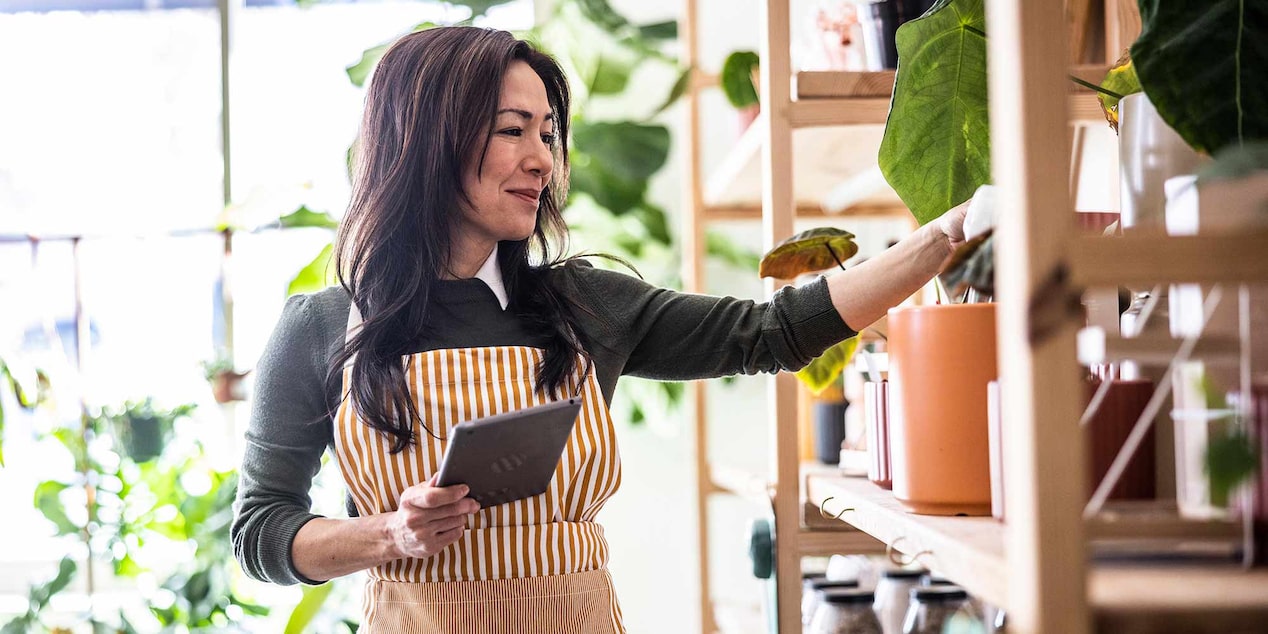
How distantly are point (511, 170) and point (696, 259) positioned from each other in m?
1.01

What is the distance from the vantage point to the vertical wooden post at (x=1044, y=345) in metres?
0.49

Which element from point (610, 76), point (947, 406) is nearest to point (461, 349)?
point (947, 406)

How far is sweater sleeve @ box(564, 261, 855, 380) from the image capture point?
1.18m

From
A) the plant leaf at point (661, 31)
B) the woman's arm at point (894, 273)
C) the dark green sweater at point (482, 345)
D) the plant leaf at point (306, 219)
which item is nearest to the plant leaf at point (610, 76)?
the plant leaf at point (661, 31)

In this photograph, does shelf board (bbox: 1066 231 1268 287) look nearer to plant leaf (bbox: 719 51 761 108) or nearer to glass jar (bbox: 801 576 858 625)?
glass jar (bbox: 801 576 858 625)

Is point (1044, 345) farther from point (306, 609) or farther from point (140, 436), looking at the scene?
point (140, 436)

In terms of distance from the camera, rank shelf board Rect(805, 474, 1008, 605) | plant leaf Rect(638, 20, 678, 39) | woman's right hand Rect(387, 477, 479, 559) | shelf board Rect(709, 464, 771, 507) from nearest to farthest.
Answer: shelf board Rect(805, 474, 1008, 605), woman's right hand Rect(387, 477, 479, 559), shelf board Rect(709, 464, 771, 507), plant leaf Rect(638, 20, 678, 39)

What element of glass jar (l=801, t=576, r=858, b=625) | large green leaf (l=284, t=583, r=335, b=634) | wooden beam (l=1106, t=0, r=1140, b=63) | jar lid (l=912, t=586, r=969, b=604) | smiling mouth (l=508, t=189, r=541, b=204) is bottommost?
large green leaf (l=284, t=583, r=335, b=634)

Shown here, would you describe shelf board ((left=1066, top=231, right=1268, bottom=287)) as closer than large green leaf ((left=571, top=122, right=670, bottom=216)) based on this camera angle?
Yes

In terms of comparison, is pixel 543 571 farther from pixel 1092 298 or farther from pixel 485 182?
pixel 1092 298

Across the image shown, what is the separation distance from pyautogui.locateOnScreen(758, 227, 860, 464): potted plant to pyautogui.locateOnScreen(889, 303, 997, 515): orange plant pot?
12.8 inches

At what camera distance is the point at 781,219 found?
4.38 feet

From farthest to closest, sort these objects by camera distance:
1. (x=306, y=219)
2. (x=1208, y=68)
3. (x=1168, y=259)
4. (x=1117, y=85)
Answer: (x=306, y=219)
(x=1117, y=85)
(x=1208, y=68)
(x=1168, y=259)

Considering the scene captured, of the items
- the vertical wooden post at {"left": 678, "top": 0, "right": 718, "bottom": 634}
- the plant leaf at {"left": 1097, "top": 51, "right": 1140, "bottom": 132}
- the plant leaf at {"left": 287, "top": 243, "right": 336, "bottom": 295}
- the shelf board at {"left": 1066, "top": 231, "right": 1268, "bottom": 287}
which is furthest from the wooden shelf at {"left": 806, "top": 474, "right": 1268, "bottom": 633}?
the plant leaf at {"left": 287, "top": 243, "right": 336, "bottom": 295}
